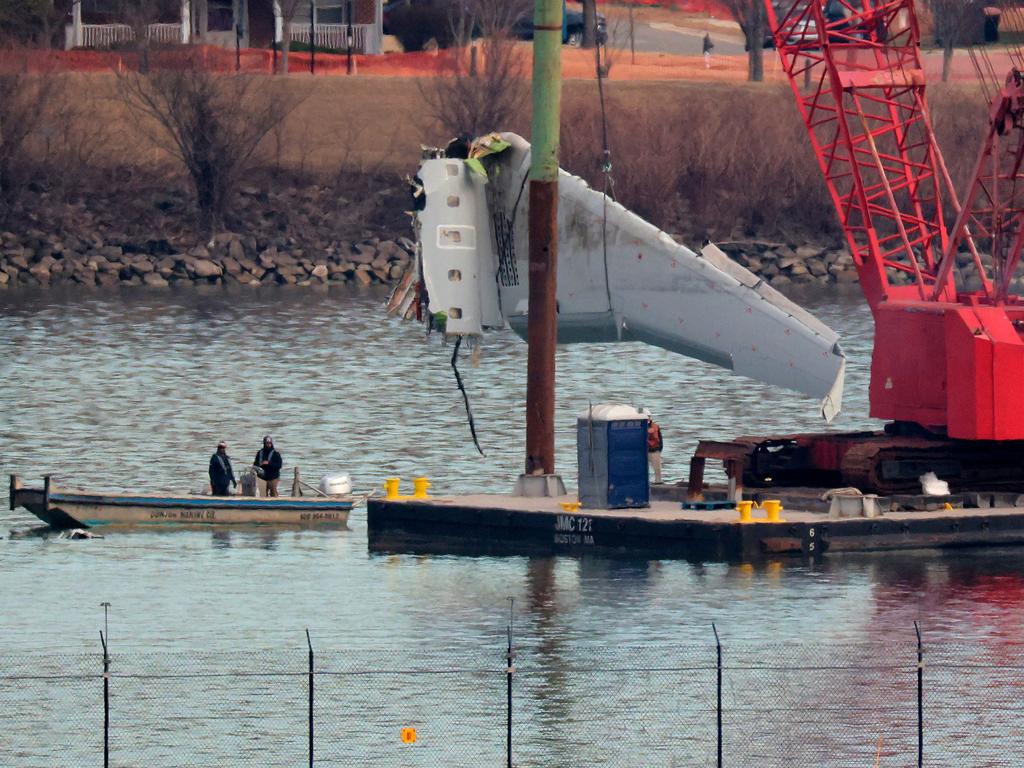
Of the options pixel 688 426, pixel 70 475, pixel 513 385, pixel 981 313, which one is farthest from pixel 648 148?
pixel 981 313

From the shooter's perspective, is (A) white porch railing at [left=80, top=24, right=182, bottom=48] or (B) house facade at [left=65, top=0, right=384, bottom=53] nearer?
(B) house facade at [left=65, top=0, right=384, bottom=53]

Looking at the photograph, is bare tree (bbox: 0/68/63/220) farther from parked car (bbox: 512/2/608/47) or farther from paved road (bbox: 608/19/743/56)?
paved road (bbox: 608/19/743/56)

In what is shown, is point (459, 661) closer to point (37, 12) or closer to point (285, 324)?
point (285, 324)

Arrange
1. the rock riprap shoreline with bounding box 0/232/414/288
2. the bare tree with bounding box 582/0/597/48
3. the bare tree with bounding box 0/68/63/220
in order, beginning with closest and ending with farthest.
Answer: the rock riprap shoreline with bounding box 0/232/414/288
the bare tree with bounding box 0/68/63/220
the bare tree with bounding box 582/0/597/48

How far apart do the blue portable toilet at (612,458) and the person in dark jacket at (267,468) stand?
7386 millimetres

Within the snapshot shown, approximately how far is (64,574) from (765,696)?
642 inches

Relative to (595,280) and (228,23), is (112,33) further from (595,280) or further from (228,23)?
(595,280)

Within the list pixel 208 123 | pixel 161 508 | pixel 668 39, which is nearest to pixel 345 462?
pixel 161 508

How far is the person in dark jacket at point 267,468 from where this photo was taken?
52.4 m

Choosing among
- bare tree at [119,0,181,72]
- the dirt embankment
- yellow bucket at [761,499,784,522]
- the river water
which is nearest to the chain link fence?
the river water

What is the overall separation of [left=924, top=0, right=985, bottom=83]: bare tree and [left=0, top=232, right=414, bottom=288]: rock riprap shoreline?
37.9m

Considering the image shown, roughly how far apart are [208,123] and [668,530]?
84019mm

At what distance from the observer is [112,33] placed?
13962 centimetres

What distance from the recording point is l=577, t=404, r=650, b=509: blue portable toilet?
47219 mm
